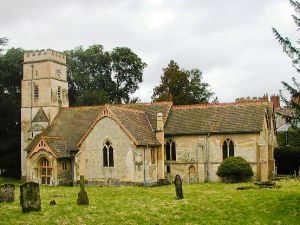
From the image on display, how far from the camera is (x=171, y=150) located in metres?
50.3

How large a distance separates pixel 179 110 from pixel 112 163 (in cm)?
1048

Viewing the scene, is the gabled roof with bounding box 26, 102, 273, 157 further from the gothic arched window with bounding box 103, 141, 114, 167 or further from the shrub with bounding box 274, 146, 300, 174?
the shrub with bounding box 274, 146, 300, 174

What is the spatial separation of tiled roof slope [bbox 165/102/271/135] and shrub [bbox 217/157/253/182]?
3173mm

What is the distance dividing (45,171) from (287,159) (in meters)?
26.4

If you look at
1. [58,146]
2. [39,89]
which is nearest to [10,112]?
[39,89]

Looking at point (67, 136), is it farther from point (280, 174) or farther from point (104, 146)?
point (280, 174)

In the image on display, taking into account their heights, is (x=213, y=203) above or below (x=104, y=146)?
below

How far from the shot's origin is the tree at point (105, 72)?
263 ft

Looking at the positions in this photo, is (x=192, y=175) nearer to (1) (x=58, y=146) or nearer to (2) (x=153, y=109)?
(2) (x=153, y=109)

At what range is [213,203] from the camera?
94.7ft

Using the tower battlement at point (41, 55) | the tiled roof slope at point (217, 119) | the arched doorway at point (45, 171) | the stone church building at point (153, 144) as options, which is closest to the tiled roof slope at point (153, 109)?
the stone church building at point (153, 144)

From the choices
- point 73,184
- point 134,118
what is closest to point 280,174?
point 134,118

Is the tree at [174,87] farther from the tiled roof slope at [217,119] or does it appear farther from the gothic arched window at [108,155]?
the gothic arched window at [108,155]

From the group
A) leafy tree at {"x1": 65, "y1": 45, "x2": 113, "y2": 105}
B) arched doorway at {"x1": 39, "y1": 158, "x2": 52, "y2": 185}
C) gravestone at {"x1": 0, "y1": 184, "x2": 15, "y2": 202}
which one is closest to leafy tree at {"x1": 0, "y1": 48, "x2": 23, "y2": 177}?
leafy tree at {"x1": 65, "y1": 45, "x2": 113, "y2": 105}
